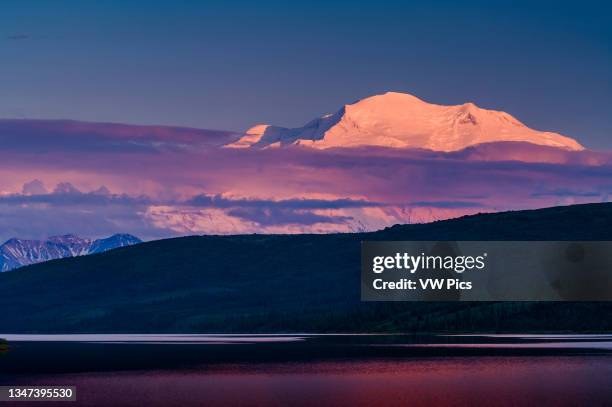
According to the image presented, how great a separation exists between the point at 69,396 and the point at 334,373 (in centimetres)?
4807

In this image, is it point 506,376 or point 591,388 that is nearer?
point 591,388

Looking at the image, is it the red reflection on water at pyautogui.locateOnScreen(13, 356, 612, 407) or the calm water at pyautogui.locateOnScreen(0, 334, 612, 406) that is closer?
the red reflection on water at pyautogui.locateOnScreen(13, 356, 612, 407)

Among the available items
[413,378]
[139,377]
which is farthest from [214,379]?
[413,378]

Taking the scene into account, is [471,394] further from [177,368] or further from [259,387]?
[177,368]

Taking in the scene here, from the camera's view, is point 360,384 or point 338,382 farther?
point 338,382

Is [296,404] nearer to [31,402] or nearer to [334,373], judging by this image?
[31,402]

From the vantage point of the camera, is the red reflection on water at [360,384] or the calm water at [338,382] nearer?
the red reflection on water at [360,384]

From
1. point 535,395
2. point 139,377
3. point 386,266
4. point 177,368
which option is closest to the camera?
point 535,395

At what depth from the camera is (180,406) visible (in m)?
124

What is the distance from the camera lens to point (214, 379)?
536ft

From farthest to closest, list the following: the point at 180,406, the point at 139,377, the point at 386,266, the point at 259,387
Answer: the point at 139,377 → the point at 386,266 → the point at 259,387 → the point at 180,406

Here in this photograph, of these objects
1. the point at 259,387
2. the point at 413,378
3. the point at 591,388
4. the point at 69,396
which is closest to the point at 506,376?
the point at 413,378

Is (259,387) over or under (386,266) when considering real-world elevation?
under

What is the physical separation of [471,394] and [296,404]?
21427mm
